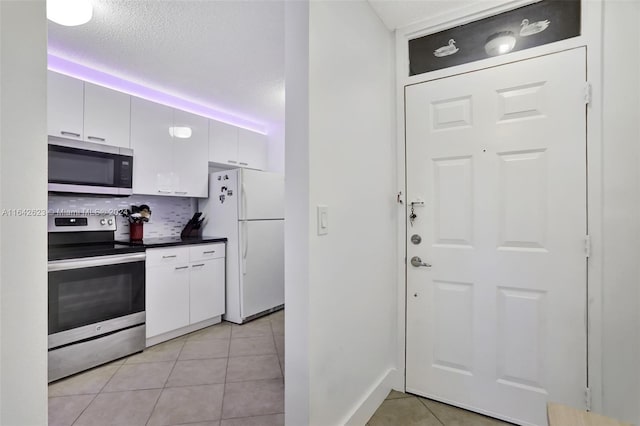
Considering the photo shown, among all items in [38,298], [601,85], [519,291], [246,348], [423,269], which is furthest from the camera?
[246,348]

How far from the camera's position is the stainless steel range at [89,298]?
2221 millimetres

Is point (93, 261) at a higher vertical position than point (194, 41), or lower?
A: lower

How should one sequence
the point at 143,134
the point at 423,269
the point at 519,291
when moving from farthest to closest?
the point at 143,134
the point at 423,269
the point at 519,291

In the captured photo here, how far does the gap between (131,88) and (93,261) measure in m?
1.79

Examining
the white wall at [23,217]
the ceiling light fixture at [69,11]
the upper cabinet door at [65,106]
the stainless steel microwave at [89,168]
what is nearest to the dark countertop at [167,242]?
the stainless steel microwave at [89,168]

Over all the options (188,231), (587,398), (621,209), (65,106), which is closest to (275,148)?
(188,231)

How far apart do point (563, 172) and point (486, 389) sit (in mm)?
1261

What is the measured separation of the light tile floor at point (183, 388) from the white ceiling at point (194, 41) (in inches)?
95.9

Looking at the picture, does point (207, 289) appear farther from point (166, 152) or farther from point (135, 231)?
point (166, 152)

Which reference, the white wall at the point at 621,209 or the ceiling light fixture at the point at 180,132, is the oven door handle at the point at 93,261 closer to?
the ceiling light fixture at the point at 180,132

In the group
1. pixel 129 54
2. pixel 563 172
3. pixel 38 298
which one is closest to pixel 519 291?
pixel 563 172

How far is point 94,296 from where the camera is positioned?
2.40m

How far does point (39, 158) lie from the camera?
1.96 feet

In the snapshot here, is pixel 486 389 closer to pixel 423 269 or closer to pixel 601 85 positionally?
pixel 423 269
